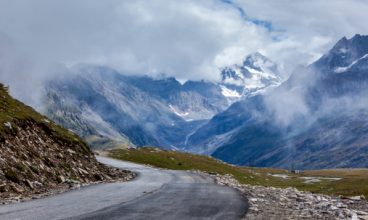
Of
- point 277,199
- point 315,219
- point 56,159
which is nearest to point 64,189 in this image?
point 56,159

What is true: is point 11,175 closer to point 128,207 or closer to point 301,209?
point 128,207

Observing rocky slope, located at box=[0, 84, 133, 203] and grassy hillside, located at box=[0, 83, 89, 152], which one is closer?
rocky slope, located at box=[0, 84, 133, 203]

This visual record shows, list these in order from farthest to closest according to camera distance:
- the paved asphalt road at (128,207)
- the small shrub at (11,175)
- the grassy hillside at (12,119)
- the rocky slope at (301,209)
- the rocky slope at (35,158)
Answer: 1. the grassy hillside at (12,119)
2. the rocky slope at (35,158)
3. the small shrub at (11,175)
4. the rocky slope at (301,209)
5. the paved asphalt road at (128,207)

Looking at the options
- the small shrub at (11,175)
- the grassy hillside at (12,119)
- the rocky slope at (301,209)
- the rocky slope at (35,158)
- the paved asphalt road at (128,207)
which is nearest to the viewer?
the paved asphalt road at (128,207)

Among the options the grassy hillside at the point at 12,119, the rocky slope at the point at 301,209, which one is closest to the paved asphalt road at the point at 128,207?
the rocky slope at the point at 301,209

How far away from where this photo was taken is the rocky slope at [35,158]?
1558 inches

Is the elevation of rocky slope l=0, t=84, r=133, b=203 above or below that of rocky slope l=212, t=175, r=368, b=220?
above

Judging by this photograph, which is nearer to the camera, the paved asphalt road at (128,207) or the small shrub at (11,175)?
the paved asphalt road at (128,207)

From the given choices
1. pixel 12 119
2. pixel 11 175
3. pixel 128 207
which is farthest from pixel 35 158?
pixel 128 207

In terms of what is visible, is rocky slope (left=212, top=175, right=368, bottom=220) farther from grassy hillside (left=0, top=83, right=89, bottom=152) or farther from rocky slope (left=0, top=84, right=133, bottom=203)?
grassy hillside (left=0, top=83, right=89, bottom=152)

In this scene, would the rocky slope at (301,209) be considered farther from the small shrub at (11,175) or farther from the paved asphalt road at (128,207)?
the small shrub at (11,175)

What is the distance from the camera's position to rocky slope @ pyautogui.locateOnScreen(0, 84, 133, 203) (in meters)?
39.6

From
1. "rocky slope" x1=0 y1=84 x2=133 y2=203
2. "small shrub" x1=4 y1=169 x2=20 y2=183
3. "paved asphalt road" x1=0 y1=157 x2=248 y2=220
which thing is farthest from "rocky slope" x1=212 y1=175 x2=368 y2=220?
"small shrub" x1=4 y1=169 x2=20 y2=183

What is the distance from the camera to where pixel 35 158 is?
47.2 meters
